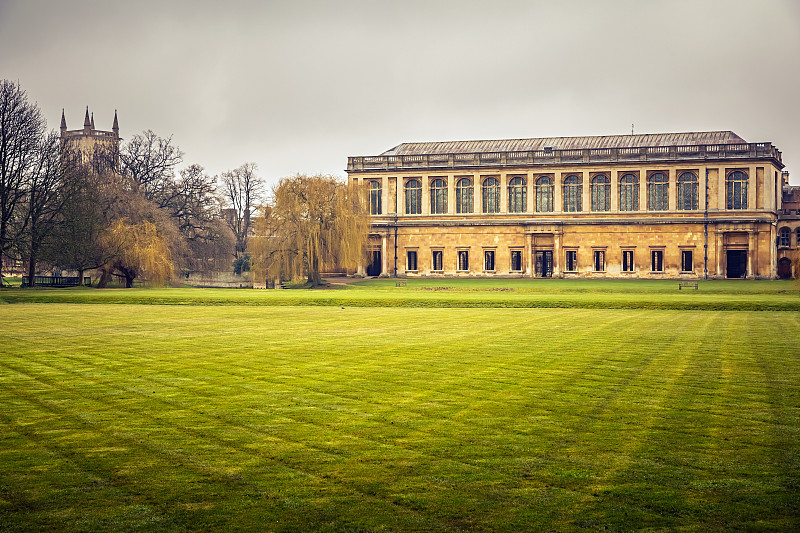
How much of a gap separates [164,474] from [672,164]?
260 ft

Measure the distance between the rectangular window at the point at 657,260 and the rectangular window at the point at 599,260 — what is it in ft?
15.9

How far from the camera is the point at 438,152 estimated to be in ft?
303

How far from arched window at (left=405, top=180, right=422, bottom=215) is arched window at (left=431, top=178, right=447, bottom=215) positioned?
59.1 inches

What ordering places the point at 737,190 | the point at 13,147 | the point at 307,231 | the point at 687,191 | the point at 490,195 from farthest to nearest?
1. the point at 490,195
2. the point at 687,191
3. the point at 737,190
4. the point at 307,231
5. the point at 13,147

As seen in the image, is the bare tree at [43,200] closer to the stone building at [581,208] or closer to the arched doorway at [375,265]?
the stone building at [581,208]

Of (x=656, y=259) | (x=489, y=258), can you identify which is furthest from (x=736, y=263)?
(x=489, y=258)

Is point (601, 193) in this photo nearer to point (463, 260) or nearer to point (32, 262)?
point (463, 260)

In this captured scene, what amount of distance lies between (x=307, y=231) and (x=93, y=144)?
7957 centimetres

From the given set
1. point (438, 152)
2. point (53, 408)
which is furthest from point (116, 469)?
point (438, 152)

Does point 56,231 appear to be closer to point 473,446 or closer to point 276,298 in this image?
point 276,298

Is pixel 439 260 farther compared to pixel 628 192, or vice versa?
pixel 439 260

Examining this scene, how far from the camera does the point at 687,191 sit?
262ft

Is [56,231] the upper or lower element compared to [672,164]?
lower

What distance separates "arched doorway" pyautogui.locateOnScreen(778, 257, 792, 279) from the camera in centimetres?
7994
